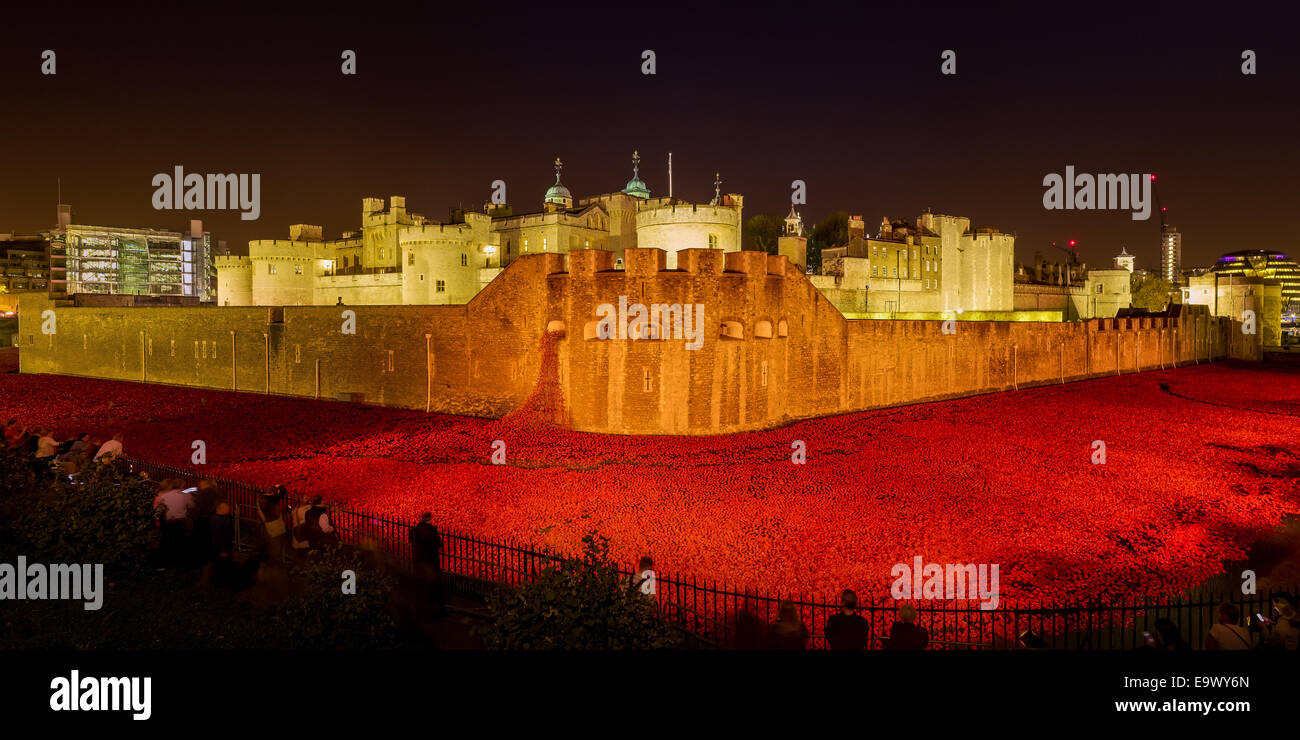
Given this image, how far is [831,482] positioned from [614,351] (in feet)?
28.2

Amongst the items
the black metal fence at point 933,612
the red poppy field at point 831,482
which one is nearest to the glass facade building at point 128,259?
the red poppy field at point 831,482

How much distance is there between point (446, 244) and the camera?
53250 millimetres

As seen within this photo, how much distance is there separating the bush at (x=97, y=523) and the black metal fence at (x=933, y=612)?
4.70 feet

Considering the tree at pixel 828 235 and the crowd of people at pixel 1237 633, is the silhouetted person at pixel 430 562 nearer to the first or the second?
the crowd of people at pixel 1237 633

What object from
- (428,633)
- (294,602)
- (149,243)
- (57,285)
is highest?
(149,243)

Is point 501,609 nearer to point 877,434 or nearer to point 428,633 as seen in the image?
point 428,633

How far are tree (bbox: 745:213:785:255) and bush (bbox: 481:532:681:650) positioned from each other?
221 ft

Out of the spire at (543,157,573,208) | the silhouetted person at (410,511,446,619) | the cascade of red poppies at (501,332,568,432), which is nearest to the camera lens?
the silhouetted person at (410,511,446,619)

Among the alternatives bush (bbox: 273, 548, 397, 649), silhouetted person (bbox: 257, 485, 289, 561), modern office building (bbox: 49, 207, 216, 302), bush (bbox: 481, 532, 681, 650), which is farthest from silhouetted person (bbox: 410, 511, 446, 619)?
modern office building (bbox: 49, 207, 216, 302)

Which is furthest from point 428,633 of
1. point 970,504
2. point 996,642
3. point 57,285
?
point 57,285

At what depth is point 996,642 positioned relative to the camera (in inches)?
391

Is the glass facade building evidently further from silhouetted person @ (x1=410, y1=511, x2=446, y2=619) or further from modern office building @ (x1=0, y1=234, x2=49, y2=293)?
silhouetted person @ (x1=410, y1=511, x2=446, y2=619)

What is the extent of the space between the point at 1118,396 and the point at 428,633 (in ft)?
125

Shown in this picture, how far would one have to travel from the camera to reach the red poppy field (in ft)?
44.3
